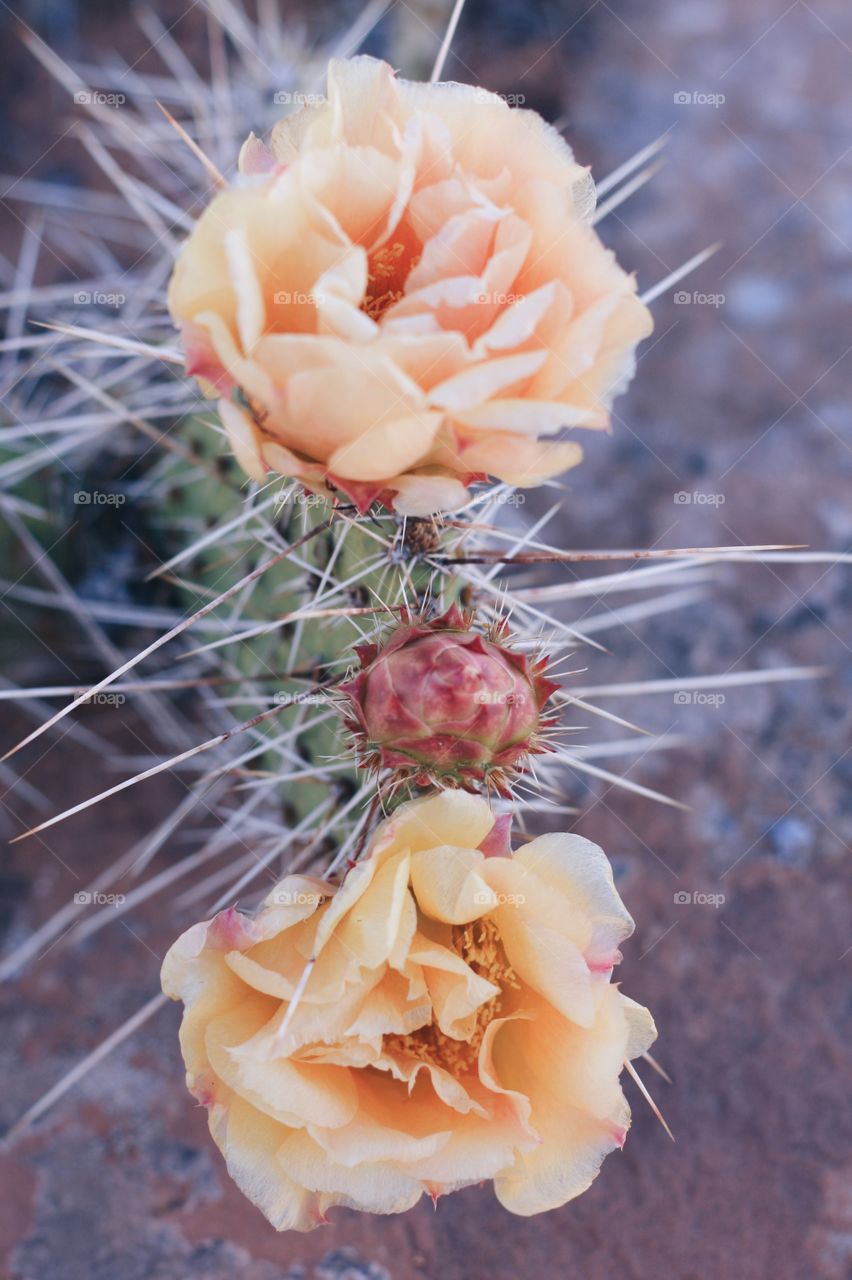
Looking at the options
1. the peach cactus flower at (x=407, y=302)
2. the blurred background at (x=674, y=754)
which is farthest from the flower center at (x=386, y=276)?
the blurred background at (x=674, y=754)

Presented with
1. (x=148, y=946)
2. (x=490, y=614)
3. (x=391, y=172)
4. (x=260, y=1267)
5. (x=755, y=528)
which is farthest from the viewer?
(x=755, y=528)

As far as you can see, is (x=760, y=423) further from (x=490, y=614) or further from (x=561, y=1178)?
(x=561, y=1178)

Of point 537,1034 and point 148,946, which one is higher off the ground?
point 537,1034

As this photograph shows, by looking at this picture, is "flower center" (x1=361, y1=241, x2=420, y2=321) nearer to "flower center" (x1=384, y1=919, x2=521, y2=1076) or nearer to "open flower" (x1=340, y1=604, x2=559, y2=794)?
"open flower" (x1=340, y1=604, x2=559, y2=794)

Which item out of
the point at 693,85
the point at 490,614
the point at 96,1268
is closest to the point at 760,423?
the point at 693,85

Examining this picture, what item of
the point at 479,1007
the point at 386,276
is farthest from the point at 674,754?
the point at 386,276

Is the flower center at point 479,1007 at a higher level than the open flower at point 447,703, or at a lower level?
lower

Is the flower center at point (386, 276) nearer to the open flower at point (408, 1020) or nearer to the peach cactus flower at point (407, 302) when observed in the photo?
the peach cactus flower at point (407, 302)
